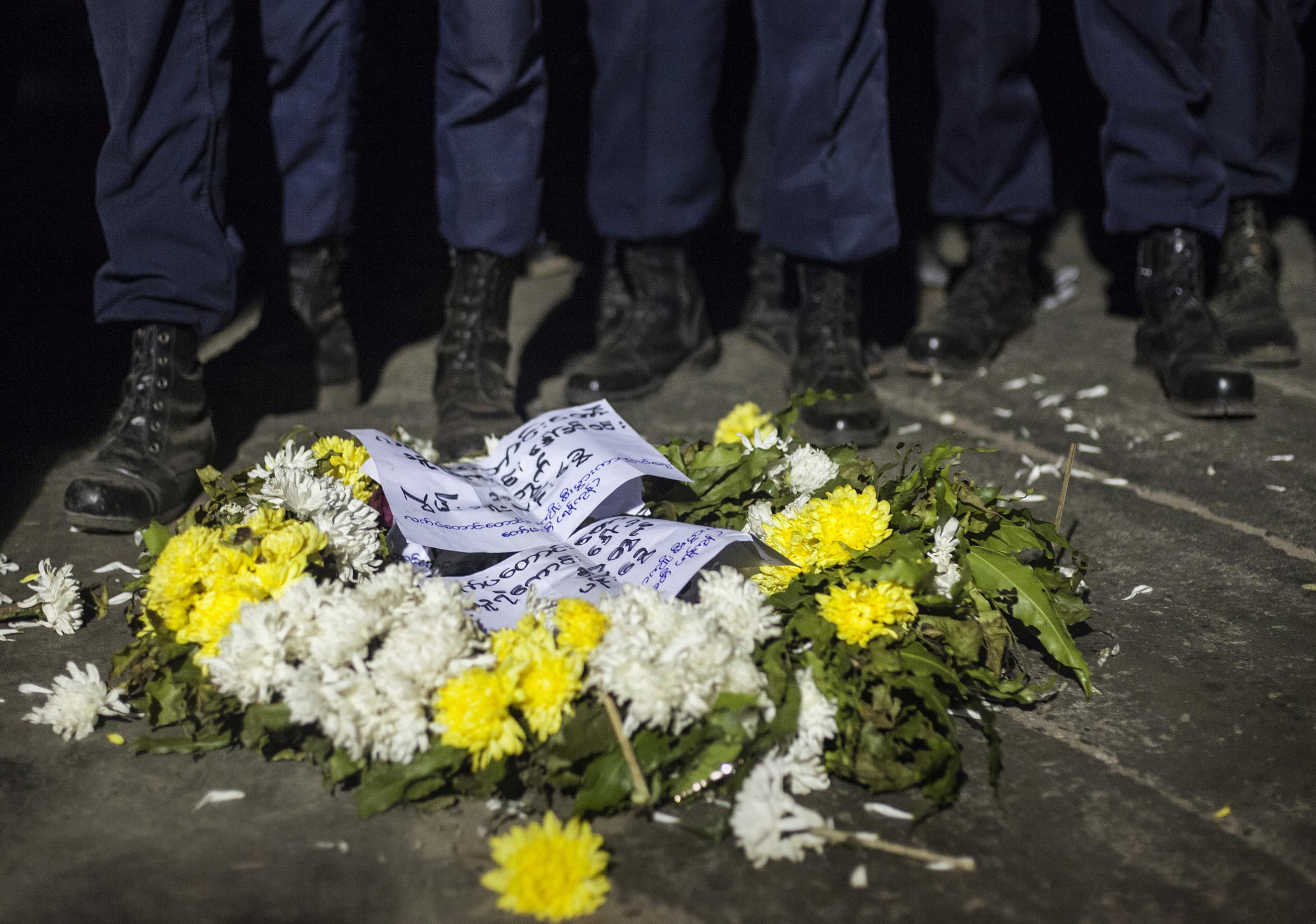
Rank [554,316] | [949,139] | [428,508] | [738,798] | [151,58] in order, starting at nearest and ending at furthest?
1. [738,798]
2. [428,508]
3. [151,58]
4. [949,139]
5. [554,316]

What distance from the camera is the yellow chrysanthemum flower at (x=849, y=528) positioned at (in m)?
1.60

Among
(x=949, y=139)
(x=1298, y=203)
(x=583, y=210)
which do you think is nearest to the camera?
(x=949, y=139)

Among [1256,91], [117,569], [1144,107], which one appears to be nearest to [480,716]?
[117,569]

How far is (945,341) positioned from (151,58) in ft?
6.43

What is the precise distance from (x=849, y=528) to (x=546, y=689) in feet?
1.76

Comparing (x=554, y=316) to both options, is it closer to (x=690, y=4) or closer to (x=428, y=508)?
(x=690, y=4)

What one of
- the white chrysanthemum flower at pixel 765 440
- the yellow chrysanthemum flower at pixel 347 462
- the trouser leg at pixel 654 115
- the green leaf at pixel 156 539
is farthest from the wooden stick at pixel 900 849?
the trouser leg at pixel 654 115

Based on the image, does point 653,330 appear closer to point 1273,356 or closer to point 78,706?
point 1273,356

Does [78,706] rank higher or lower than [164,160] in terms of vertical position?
lower

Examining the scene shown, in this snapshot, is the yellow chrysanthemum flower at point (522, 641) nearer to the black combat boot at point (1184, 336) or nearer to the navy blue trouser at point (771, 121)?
the navy blue trouser at point (771, 121)

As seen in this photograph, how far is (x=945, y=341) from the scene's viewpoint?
2.94 metres

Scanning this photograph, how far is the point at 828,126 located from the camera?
2.57 meters

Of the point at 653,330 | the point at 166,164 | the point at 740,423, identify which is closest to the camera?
the point at 740,423

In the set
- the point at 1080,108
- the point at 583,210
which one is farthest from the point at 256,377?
the point at 1080,108
